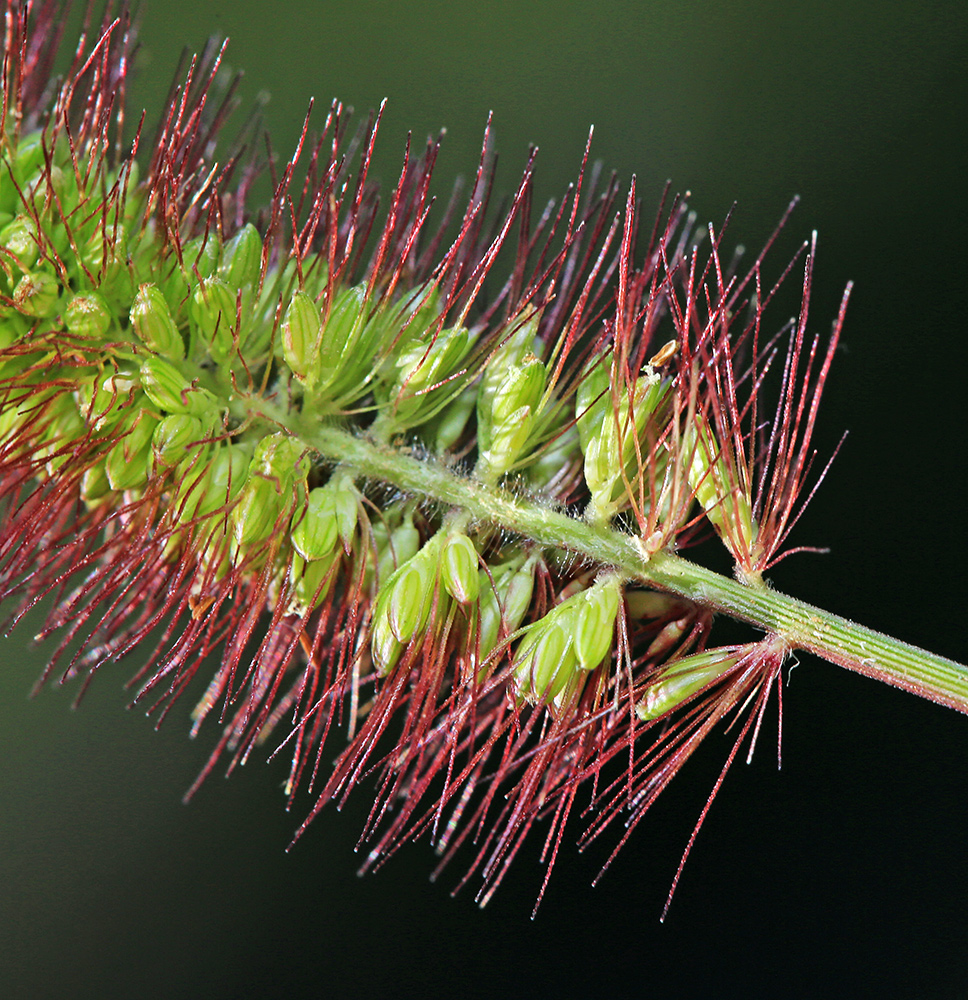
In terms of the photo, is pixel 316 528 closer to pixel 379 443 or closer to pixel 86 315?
pixel 379 443

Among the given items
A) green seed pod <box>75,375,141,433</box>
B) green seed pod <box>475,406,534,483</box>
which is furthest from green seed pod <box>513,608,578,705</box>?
green seed pod <box>75,375,141,433</box>

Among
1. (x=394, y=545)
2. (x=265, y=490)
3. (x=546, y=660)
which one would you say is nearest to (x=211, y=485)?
(x=265, y=490)

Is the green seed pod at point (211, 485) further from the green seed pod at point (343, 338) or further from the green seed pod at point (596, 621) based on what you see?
the green seed pod at point (596, 621)

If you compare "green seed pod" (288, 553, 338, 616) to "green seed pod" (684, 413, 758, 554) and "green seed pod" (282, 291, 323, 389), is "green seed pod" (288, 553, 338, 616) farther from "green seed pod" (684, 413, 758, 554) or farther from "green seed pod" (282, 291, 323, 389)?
"green seed pod" (684, 413, 758, 554)

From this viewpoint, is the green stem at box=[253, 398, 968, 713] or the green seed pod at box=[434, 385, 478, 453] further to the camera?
the green seed pod at box=[434, 385, 478, 453]

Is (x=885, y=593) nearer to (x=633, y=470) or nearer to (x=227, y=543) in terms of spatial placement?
(x=633, y=470)

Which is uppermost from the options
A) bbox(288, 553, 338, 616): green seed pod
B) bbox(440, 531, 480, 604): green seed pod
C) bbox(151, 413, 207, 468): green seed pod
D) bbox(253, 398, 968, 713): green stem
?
bbox(253, 398, 968, 713): green stem

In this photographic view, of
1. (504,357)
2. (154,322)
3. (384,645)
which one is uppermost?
(504,357)
